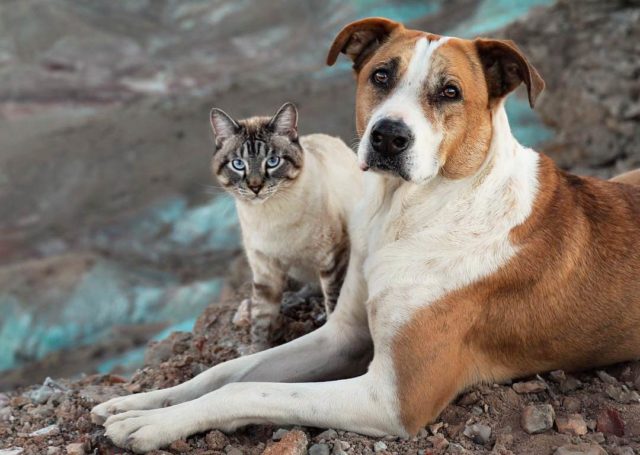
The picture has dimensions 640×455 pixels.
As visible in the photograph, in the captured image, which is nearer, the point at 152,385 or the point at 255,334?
the point at 152,385

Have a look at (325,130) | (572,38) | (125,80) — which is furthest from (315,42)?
(572,38)

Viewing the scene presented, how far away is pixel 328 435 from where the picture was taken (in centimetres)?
338

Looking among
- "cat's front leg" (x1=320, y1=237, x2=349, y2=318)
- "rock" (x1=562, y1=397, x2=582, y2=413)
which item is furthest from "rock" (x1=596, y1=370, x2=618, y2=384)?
"cat's front leg" (x1=320, y1=237, x2=349, y2=318)

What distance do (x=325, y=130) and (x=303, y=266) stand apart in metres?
11.8

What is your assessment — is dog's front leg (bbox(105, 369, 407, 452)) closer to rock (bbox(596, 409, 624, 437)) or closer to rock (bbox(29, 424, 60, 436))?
rock (bbox(29, 424, 60, 436))

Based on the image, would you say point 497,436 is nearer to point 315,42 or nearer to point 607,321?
point 607,321

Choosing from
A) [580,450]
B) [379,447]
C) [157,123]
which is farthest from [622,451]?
[157,123]

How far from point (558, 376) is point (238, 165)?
2194mm

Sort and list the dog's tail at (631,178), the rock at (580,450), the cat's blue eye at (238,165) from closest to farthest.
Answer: the rock at (580,450)
the cat's blue eye at (238,165)
the dog's tail at (631,178)

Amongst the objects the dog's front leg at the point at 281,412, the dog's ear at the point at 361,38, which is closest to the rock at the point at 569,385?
the dog's front leg at the point at 281,412

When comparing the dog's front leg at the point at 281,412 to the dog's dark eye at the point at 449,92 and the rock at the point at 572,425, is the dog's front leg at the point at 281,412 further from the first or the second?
the dog's dark eye at the point at 449,92

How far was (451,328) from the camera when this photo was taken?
3.44 metres

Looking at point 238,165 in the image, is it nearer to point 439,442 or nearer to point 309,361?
point 309,361

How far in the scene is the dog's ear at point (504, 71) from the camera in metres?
3.46
